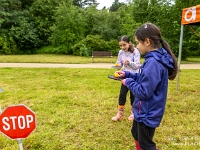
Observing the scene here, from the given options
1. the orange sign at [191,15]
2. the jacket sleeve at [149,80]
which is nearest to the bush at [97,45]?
the orange sign at [191,15]

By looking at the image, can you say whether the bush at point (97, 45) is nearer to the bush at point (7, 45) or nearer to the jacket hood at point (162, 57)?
the bush at point (7, 45)

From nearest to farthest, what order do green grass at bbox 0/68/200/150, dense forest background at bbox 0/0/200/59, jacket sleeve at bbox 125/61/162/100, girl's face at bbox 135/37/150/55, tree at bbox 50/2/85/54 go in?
jacket sleeve at bbox 125/61/162/100, girl's face at bbox 135/37/150/55, green grass at bbox 0/68/200/150, dense forest background at bbox 0/0/200/59, tree at bbox 50/2/85/54

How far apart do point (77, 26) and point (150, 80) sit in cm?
1918

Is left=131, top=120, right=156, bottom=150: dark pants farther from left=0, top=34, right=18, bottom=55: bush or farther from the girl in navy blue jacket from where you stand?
left=0, top=34, right=18, bottom=55: bush

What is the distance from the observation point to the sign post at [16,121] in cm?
158

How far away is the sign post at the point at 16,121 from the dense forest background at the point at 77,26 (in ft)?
43.1

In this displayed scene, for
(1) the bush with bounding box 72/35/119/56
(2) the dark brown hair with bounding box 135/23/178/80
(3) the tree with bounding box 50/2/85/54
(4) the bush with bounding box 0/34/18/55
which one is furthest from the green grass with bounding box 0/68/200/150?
(4) the bush with bounding box 0/34/18/55

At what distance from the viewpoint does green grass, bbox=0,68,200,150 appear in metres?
2.50

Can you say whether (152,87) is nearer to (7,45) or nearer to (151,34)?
(151,34)

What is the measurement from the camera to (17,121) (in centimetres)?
160

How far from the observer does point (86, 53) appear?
53.5ft

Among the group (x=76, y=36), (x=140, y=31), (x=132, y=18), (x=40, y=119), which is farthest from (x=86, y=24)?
(x=140, y=31)

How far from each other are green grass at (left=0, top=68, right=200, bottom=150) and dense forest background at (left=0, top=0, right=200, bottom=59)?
1011cm

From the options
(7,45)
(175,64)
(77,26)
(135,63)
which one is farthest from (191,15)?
(7,45)
